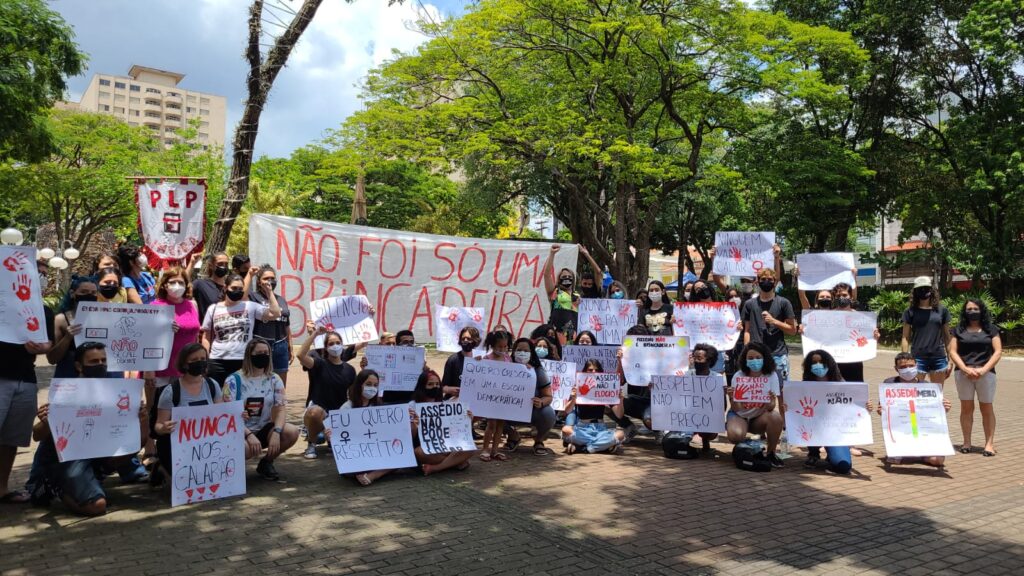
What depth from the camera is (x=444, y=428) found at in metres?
7.23

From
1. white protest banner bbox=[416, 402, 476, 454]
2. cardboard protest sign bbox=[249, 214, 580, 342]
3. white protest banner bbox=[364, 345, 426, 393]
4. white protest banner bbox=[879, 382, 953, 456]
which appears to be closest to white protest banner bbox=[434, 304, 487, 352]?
cardboard protest sign bbox=[249, 214, 580, 342]

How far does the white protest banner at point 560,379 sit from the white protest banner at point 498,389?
67cm

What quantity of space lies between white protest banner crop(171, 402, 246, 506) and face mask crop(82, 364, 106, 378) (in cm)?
66

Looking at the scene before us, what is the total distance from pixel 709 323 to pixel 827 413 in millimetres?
1949

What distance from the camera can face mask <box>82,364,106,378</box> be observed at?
5.89 meters


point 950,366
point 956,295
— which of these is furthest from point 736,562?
point 956,295

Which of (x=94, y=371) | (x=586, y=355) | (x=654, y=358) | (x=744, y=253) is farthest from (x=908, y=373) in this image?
(x=94, y=371)

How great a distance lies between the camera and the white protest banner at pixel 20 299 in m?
5.57

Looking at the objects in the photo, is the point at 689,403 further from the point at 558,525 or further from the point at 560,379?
the point at 558,525

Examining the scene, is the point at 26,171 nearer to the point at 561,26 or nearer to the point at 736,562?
the point at 561,26

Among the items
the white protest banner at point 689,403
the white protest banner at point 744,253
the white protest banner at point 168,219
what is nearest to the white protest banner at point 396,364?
the white protest banner at point 168,219

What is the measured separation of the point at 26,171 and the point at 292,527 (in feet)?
88.9

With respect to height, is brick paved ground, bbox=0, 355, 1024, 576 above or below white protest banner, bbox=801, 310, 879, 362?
below

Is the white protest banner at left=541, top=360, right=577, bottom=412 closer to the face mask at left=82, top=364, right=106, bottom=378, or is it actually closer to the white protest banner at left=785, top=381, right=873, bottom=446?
the white protest banner at left=785, top=381, right=873, bottom=446
